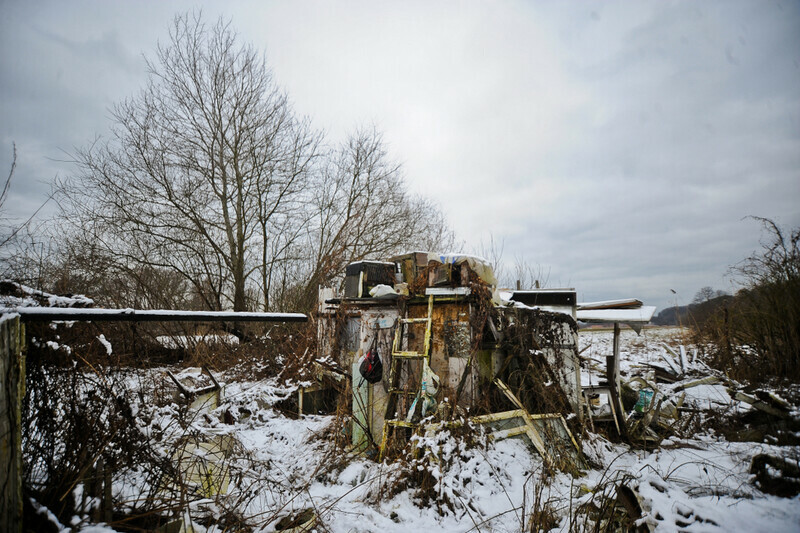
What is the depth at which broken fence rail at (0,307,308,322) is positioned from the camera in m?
1.86

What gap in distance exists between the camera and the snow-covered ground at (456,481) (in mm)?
2758

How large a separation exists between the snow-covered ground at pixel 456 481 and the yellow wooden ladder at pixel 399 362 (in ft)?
1.83

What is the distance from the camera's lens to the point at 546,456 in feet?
15.5

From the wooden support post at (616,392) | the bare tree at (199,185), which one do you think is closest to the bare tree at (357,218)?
the bare tree at (199,185)

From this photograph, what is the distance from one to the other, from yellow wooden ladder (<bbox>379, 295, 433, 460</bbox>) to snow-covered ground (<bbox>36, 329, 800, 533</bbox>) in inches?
22.0

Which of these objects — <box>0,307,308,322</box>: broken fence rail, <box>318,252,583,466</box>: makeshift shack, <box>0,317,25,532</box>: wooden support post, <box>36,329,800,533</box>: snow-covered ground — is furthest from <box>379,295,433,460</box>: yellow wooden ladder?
<box>0,317,25,532</box>: wooden support post

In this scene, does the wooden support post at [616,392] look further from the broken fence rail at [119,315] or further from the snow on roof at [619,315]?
the broken fence rail at [119,315]

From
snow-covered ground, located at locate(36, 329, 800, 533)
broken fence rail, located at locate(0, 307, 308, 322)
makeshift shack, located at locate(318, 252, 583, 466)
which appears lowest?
snow-covered ground, located at locate(36, 329, 800, 533)

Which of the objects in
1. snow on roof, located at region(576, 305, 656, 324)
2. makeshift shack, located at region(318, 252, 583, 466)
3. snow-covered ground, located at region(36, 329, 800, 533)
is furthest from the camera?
snow on roof, located at region(576, 305, 656, 324)

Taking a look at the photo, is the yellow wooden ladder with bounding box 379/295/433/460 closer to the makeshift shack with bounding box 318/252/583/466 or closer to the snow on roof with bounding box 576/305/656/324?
the makeshift shack with bounding box 318/252/583/466

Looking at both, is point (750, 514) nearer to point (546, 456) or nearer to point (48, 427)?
point (546, 456)

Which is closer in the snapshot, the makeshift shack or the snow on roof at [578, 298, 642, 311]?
the makeshift shack

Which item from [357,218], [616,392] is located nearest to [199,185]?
[357,218]

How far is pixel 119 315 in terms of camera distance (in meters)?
2.24
